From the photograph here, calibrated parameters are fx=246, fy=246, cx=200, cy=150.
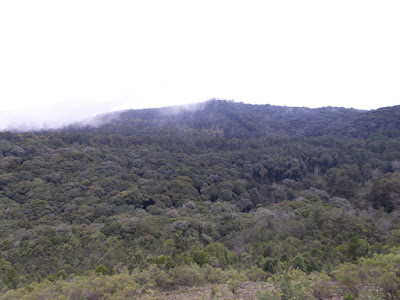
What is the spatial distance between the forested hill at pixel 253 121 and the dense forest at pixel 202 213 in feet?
2.19

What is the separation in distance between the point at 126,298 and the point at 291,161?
129ft

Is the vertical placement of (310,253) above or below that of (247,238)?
above

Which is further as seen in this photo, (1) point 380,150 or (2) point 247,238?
(1) point 380,150

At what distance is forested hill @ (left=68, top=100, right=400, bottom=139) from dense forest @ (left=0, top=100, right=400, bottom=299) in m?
0.67

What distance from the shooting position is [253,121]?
73.4 m

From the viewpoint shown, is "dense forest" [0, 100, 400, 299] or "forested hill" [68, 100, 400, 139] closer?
"dense forest" [0, 100, 400, 299]

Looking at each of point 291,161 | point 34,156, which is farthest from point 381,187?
point 34,156

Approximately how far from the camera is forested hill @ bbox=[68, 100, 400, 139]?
173 feet

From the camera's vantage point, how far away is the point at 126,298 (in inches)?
277

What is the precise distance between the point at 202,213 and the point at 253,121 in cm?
5276

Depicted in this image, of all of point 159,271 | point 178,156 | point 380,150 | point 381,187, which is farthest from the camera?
point 178,156

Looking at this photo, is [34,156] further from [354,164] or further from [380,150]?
[380,150]

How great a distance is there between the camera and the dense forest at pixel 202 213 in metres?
8.55

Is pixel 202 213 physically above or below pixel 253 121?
below
